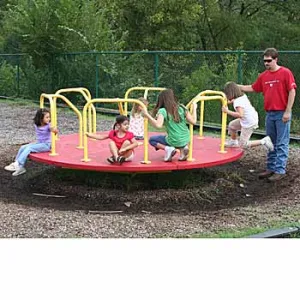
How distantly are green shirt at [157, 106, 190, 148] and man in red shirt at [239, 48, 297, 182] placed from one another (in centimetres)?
A: 128

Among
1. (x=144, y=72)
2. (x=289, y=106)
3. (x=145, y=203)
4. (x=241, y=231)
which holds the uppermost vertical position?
(x=289, y=106)

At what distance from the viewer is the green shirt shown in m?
7.72

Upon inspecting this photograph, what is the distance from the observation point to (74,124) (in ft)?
50.6

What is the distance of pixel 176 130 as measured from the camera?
775cm

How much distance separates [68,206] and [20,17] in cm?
1354

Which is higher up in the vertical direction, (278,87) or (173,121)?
(278,87)

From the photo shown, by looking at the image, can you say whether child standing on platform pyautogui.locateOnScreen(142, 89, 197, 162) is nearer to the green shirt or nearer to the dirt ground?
the green shirt

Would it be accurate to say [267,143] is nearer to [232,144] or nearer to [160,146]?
[232,144]

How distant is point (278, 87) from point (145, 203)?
2368 mm

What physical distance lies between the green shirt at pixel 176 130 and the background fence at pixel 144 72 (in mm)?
5815

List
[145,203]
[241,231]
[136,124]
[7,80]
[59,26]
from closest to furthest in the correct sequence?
[241,231] < [145,203] < [136,124] < [59,26] < [7,80]

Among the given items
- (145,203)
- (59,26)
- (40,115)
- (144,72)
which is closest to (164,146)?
(145,203)

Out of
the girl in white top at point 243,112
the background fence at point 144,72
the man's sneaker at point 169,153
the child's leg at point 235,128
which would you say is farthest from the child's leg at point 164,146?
the background fence at point 144,72

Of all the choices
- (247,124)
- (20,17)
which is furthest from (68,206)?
(20,17)
